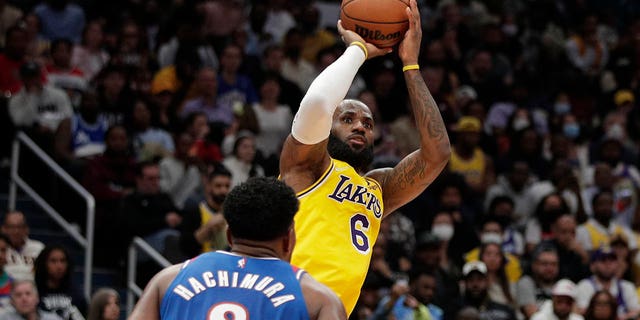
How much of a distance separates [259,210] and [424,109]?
192 cm

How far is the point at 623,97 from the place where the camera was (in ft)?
54.1

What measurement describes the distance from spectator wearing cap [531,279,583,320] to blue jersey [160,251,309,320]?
6.75 meters

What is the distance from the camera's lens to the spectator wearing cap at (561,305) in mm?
10523

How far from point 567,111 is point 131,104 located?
685 cm

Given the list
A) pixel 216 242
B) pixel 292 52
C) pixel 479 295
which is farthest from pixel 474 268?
pixel 292 52

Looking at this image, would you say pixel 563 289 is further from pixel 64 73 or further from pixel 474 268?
pixel 64 73

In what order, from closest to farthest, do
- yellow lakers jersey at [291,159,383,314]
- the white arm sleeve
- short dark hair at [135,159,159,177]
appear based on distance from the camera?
the white arm sleeve < yellow lakers jersey at [291,159,383,314] < short dark hair at [135,159,159,177]

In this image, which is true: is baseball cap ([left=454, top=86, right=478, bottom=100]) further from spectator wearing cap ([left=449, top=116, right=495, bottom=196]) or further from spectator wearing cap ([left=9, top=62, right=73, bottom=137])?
spectator wearing cap ([left=9, top=62, right=73, bottom=137])

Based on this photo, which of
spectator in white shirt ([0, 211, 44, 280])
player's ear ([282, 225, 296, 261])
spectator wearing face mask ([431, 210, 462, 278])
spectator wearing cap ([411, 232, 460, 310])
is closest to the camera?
player's ear ([282, 225, 296, 261])

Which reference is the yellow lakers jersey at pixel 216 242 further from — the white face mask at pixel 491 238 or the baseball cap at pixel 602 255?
the baseball cap at pixel 602 255

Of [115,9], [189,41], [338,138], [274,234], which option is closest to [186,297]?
[274,234]

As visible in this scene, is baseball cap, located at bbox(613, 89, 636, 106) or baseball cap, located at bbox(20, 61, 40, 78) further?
baseball cap, located at bbox(613, 89, 636, 106)

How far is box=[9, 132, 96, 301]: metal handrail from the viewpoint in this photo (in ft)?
34.3

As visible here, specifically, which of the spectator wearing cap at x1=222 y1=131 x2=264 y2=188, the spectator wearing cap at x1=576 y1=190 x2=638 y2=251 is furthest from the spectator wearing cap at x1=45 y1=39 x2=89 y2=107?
the spectator wearing cap at x1=576 y1=190 x2=638 y2=251
